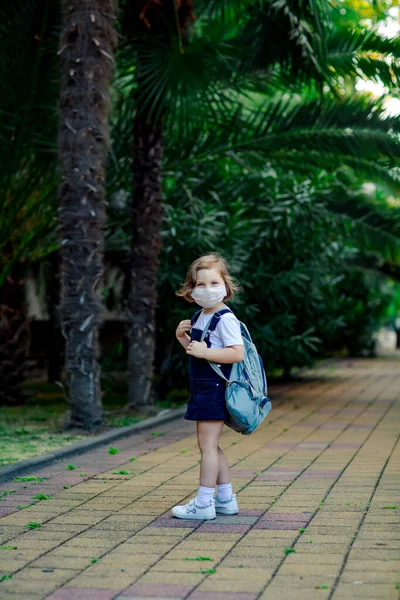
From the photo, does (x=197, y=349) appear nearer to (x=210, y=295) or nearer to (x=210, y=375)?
(x=210, y=375)

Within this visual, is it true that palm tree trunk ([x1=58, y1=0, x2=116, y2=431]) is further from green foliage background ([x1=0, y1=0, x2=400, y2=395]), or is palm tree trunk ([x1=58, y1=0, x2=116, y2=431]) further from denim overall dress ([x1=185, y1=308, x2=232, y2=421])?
denim overall dress ([x1=185, y1=308, x2=232, y2=421])

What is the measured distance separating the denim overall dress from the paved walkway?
0.62 meters

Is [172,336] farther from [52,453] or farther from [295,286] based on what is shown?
[52,453]

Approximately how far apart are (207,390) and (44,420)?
5587 millimetres

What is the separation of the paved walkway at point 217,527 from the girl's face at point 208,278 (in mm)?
1368

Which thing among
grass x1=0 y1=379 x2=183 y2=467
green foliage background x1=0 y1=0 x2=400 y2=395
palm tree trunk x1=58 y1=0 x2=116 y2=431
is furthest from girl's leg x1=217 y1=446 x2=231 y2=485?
green foliage background x1=0 y1=0 x2=400 y2=395

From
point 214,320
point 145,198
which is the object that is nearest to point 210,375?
point 214,320

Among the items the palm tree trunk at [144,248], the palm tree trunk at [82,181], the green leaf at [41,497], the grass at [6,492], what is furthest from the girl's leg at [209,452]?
the palm tree trunk at [144,248]

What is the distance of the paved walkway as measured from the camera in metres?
4.17

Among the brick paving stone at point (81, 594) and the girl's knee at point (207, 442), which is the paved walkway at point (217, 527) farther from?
the girl's knee at point (207, 442)

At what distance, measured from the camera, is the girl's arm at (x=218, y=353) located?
5387mm

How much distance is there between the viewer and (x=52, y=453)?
25.8 feet

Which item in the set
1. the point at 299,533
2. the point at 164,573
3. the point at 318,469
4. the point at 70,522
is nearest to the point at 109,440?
the point at 318,469

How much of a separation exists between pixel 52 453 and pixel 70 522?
246 cm
